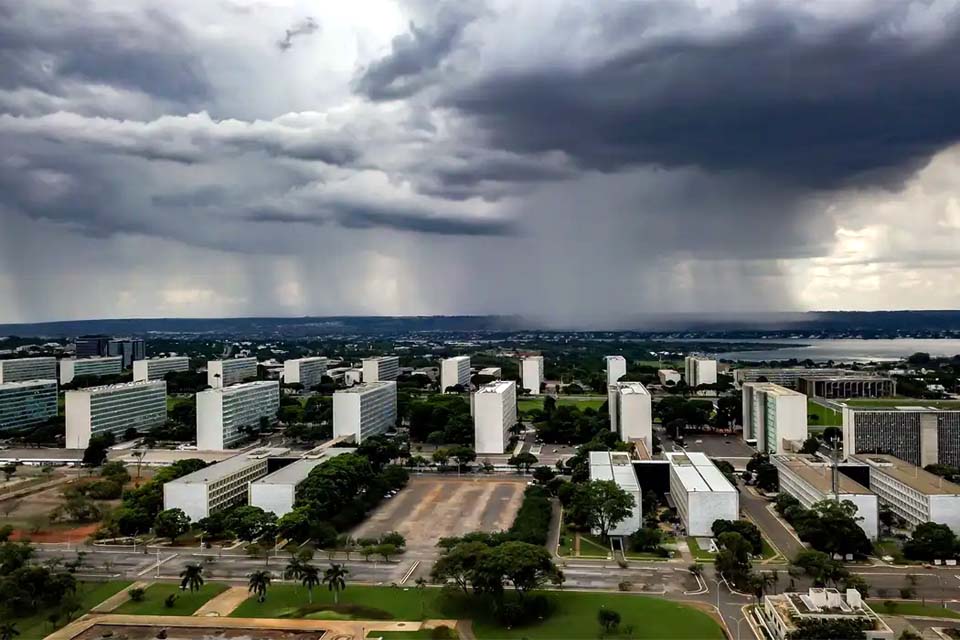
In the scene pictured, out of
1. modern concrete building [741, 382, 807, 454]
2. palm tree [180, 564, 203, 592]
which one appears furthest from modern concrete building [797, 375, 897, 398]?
palm tree [180, 564, 203, 592]

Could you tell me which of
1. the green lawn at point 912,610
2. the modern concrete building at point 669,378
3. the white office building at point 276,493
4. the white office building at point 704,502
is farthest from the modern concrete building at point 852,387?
the white office building at point 276,493

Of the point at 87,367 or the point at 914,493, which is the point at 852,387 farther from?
the point at 87,367

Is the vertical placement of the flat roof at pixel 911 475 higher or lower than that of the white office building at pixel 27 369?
lower

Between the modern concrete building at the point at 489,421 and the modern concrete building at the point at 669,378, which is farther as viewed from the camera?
the modern concrete building at the point at 669,378

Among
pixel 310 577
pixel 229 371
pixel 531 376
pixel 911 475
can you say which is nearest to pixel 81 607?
pixel 310 577

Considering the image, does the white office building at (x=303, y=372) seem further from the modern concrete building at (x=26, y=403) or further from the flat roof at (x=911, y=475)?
the flat roof at (x=911, y=475)
